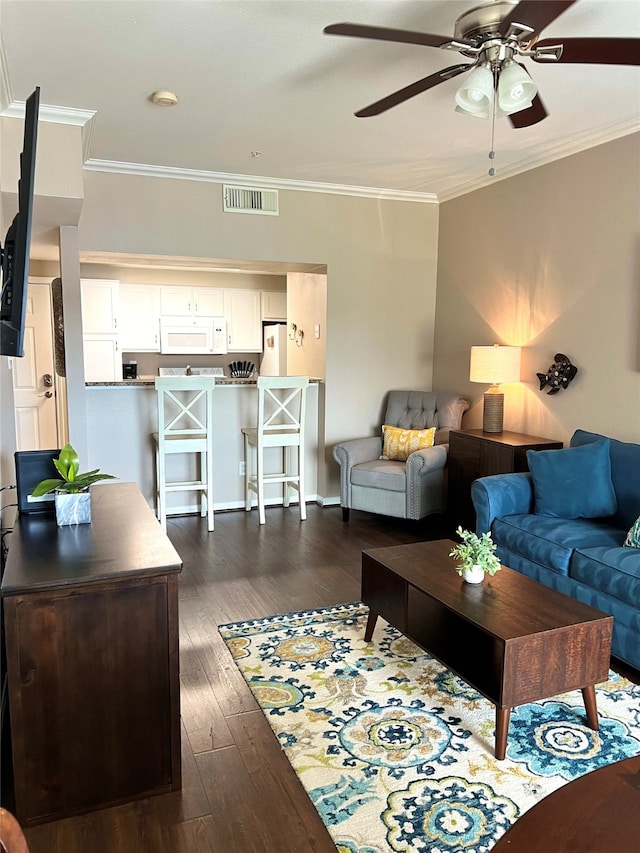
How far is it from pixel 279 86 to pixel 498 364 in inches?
91.6

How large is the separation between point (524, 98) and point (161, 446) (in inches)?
127

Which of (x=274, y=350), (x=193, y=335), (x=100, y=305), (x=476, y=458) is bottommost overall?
(x=476, y=458)

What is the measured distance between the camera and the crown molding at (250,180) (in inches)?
178

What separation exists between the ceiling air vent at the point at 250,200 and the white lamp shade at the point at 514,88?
277cm

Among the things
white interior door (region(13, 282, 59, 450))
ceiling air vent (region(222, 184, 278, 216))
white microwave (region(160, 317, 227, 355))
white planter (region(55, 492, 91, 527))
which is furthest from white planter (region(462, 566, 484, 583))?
white microwave (region(160, 317, 227, 355))

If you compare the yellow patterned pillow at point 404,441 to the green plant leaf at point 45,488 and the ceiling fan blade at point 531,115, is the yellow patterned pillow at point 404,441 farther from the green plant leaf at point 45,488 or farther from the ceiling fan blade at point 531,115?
the green plant leaf at point 45,488

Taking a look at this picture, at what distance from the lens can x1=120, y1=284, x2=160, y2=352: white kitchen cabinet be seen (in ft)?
23.4

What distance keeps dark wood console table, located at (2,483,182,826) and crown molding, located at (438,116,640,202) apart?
3538 mm

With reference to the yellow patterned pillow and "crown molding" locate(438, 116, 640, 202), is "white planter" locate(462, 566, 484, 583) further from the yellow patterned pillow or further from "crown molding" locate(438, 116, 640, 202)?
"crown molding" locate(438, 116, 640, 202)

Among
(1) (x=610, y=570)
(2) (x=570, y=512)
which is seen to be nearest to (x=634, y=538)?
(1) (x=610, y=570)

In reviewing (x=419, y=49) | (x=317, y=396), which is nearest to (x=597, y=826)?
(x=419, y=49)

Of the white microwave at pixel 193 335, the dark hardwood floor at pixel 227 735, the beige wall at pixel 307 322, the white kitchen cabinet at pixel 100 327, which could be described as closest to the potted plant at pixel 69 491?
the dark hardwood floor at pixel 227 735

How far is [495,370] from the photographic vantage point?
14.5 ft

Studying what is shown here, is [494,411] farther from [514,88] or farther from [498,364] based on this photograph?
[514,88]
